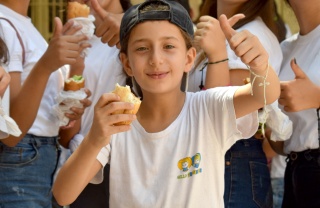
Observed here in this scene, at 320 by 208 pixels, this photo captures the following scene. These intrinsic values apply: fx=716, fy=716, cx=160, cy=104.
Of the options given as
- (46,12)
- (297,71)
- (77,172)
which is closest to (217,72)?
(297,71)

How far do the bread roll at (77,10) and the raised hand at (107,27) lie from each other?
45 millimetres

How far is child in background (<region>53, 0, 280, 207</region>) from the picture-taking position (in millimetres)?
2840

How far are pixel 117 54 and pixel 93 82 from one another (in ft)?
0.64

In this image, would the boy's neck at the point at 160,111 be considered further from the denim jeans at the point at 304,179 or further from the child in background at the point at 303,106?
the denim jeans at the point at 304,179

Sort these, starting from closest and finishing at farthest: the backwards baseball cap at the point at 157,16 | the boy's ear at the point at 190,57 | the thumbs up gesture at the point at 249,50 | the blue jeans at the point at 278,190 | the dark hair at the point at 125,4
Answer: the thumbs up gesture at the point at 249,50
the backwards baseball cap at the point at 157,16
the boy's ear at the point at 190,57
the dark hair at the point at 125,4
the blue jeans at the point at 278,190

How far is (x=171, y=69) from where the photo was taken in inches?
116

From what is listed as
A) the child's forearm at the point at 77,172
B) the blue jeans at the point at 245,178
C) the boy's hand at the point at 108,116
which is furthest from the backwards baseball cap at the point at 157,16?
the blue jeans at the point at 245,178

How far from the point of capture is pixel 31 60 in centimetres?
368

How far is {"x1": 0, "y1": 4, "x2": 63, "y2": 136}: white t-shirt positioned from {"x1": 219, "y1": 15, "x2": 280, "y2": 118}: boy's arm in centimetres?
120

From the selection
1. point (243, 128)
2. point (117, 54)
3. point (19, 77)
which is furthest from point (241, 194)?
point (19, 77)

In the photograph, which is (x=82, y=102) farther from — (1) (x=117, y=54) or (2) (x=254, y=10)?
(2) (x=254, y=10)

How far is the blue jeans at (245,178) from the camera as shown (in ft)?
11.0

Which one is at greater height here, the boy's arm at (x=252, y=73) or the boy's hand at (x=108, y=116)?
the boy's arm at (x=252, y=73)

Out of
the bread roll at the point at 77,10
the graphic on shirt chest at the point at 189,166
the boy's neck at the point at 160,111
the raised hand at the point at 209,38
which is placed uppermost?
the bread roll at the point at 77,10
